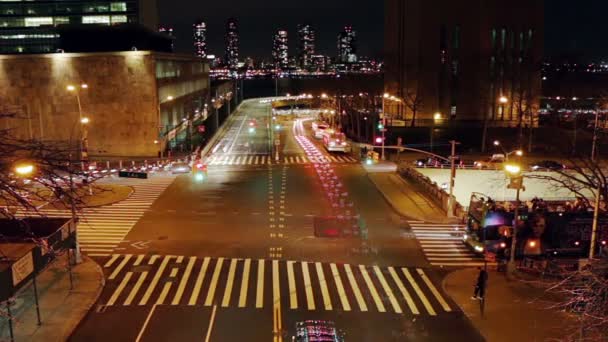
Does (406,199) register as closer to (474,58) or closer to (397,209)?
(397,209)

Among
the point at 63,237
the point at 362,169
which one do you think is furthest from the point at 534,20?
the point at 63,237

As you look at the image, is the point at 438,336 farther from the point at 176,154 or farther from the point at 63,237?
the point at 176,154

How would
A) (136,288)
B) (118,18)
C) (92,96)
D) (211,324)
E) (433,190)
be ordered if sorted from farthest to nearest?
(118,18) < (92,96) < (433,190) < (136,288) < (211,324)

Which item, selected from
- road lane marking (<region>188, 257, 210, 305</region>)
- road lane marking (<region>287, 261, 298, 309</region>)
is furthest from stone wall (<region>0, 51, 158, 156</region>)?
road lane marking (<region>287, 261, 298, 309</region>)

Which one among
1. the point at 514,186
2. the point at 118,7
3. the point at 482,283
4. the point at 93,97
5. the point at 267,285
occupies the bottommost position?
the point at 267,285

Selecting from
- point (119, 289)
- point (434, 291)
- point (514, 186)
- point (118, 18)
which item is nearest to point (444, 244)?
point (514, 186)

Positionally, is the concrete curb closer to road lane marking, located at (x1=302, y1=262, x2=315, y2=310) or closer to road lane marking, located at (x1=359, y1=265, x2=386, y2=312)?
road lane marking, located at (x1=359, y1=265, x2=386, y2=312)
